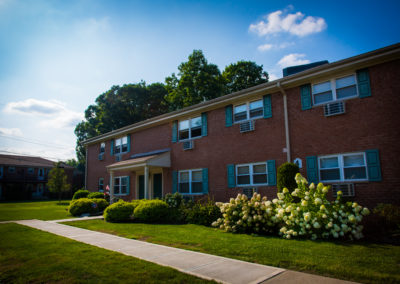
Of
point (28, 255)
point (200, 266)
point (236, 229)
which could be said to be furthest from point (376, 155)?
point (28, 255)

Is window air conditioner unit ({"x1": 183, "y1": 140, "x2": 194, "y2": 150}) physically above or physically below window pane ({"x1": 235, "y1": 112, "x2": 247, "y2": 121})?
below

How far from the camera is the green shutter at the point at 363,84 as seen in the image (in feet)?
31.1

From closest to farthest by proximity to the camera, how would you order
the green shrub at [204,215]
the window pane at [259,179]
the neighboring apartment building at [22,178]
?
1. the green shrub at [204,215]
2. the window pane at [259,179]
3. the neighboring apartment building at [22,178]

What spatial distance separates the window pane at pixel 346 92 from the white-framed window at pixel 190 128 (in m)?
7.19

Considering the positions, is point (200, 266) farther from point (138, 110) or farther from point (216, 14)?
point (138, 110)

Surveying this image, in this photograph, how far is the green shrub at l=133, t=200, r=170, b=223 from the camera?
12062mm

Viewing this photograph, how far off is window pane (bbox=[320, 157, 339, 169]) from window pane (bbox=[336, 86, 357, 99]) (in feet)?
7.67

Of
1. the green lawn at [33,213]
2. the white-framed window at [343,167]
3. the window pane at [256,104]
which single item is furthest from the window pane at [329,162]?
the green lawn at [33,213]

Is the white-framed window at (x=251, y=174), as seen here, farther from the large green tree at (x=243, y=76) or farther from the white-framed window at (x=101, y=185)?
the large green tree at (x=243, y=76)

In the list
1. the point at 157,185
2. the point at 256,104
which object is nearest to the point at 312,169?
the point at 256,104

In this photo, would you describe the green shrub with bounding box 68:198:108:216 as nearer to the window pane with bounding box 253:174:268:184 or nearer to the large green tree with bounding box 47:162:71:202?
the window pane with bounding box 253:174:268:184

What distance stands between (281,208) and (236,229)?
1709 mm

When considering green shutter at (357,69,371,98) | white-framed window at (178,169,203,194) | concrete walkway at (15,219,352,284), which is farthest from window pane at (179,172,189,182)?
green shutter at (357,69,371,98)

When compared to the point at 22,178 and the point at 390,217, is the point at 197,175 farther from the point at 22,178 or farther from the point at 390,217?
the point at 22,178
